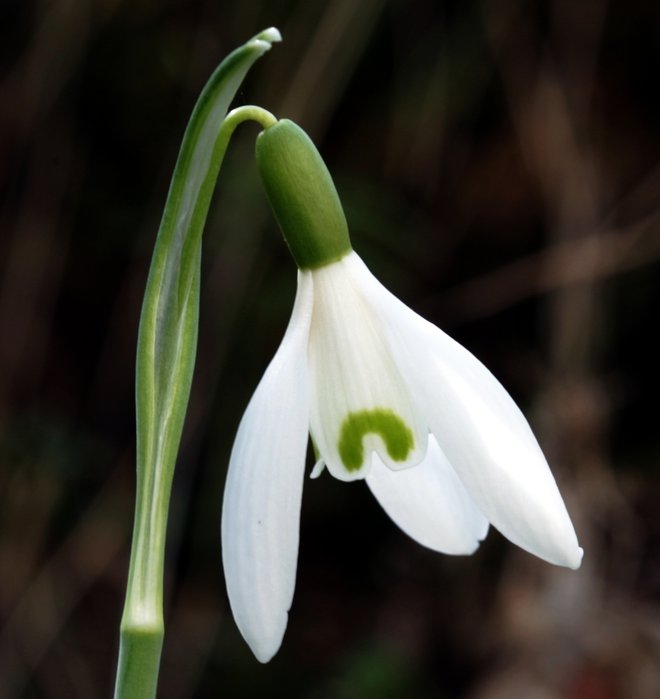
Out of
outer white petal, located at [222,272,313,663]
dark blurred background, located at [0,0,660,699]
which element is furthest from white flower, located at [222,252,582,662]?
dark blurred background, located at [0,0,660,699]

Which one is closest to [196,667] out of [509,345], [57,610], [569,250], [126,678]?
[57,610]

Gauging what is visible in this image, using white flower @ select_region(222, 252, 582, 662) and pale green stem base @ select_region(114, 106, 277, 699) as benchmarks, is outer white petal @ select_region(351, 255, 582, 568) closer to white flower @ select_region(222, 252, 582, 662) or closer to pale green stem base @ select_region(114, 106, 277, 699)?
white flower @ select_region(222, 252, 582, 662)

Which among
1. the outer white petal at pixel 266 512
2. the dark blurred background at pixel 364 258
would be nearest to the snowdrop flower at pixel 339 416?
the outer white petal at pixel 266 512

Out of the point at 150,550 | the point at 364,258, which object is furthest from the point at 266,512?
the point at 364,258

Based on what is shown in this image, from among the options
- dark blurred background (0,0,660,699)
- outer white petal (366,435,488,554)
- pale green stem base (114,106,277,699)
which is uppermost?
pale green stem base (114,106,277,699)

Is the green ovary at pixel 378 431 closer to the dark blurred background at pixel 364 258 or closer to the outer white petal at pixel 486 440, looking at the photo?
the outer white petal at pixel 486 440

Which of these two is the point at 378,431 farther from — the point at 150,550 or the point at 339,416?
the point at 150,550

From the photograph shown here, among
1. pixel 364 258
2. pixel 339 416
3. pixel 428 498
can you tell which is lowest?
pixel 364 258
